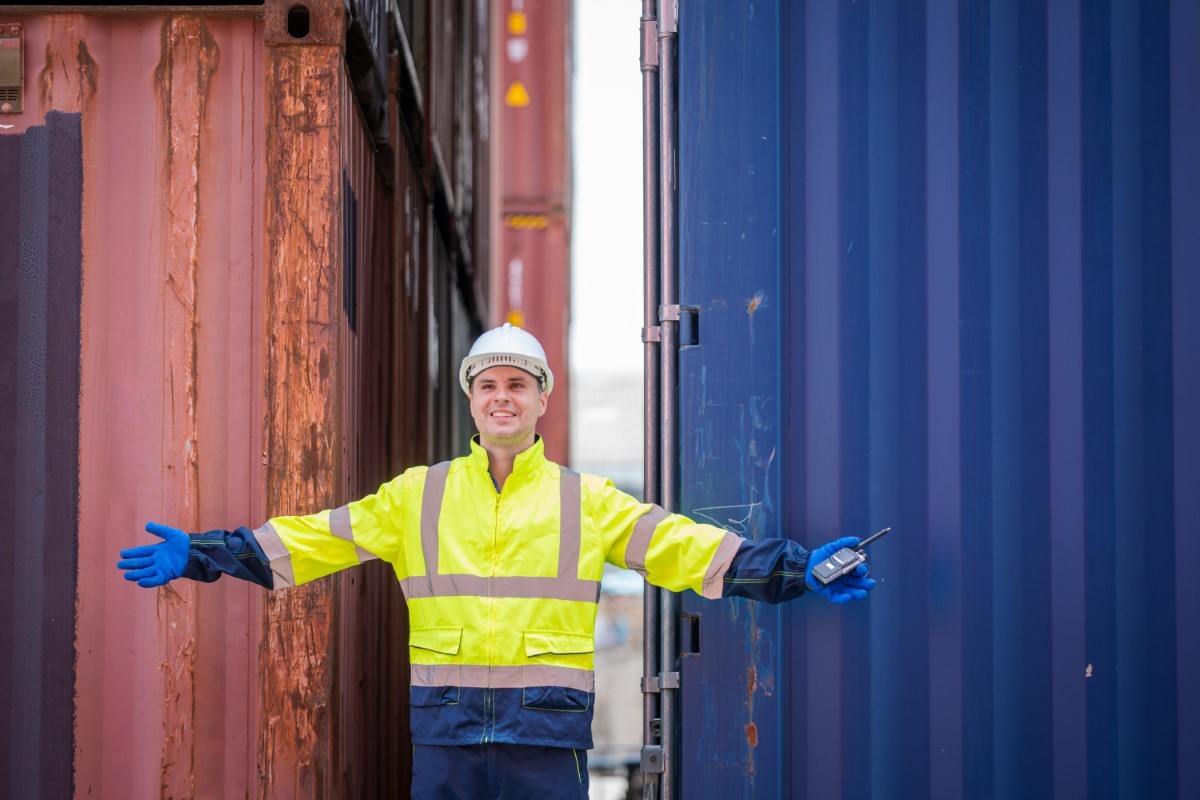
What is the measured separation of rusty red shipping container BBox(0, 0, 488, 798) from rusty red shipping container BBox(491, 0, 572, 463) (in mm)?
10719

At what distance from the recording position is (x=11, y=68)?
14.0 ft

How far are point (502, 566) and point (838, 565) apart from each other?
1.01 metres

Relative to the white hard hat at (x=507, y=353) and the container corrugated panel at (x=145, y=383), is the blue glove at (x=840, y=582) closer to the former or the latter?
the white hard hat at (x=507, y=353)

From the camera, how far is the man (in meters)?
3.74

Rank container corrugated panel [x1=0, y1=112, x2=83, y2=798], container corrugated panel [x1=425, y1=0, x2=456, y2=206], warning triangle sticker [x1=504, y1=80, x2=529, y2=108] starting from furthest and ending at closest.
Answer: warning triangle sticker [x1=504, y1=80, x2=529, y2=108] < container corrugated panel [x1=425, y1=0, x2=456, y2=206] < container corrugated panel [x1=0, y1=112, x2=83, y2=798]

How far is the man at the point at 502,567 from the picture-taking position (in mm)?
3744

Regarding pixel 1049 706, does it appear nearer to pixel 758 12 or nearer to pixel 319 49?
pixel 758 12

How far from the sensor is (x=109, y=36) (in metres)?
4.31

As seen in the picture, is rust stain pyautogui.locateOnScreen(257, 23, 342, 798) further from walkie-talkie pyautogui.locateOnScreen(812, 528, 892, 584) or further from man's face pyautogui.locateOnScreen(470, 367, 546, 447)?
walkie-talkie pyautogui.locateOnScreen(812, 528, 892, 584)

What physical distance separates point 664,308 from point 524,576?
3.26 ft

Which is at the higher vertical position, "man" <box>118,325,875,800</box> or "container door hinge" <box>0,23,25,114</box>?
"container door hinge" <box>0,23,25,114</box>

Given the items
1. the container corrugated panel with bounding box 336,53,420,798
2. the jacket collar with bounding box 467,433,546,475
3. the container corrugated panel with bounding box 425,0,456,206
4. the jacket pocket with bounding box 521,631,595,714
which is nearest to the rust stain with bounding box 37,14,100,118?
the container corrugated panel with bounding box 336,53,420,798

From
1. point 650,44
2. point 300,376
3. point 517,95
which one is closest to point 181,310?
point 300,376

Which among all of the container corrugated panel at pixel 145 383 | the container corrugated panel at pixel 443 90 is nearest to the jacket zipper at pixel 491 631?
the container corrugated panel at pixel 145 383
